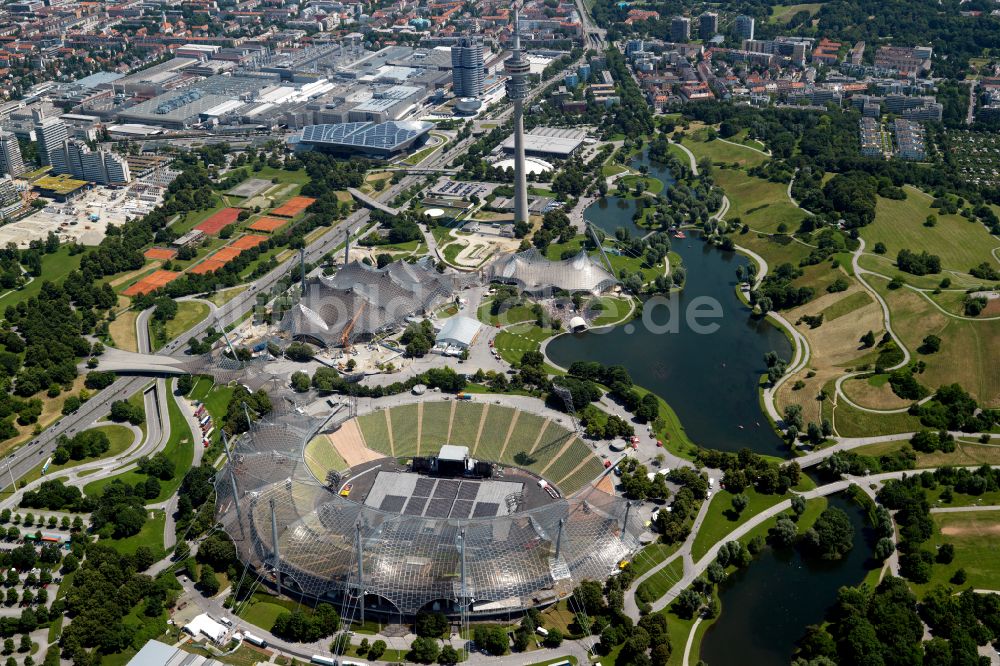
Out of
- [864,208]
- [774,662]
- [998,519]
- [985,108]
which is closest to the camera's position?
[774,662]

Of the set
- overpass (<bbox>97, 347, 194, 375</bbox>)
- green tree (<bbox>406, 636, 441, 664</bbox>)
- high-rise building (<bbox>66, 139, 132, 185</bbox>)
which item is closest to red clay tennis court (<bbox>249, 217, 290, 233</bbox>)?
high-rise building (<bbox>66, 139, 132, 185</bbox>)

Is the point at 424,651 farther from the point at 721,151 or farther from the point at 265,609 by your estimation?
the point at 721,151


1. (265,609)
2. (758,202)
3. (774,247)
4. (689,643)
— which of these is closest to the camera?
(689,643)

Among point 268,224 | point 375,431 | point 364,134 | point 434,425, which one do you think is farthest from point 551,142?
point 375,431

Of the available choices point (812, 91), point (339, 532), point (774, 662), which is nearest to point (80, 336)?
point (339, 532)

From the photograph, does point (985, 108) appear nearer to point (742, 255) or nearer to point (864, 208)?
point (864, 208)
